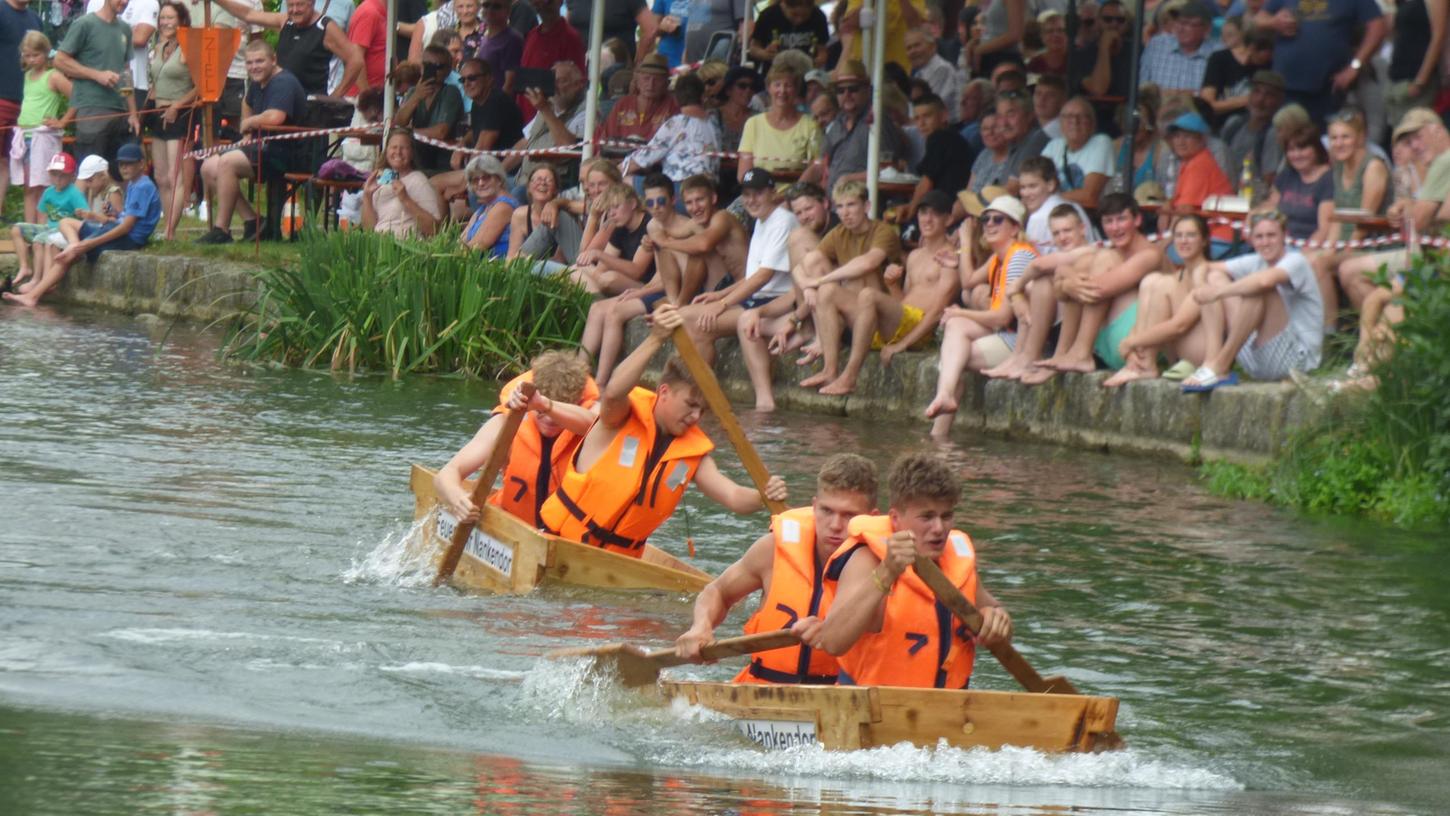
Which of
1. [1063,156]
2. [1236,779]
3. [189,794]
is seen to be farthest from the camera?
[1063,156]

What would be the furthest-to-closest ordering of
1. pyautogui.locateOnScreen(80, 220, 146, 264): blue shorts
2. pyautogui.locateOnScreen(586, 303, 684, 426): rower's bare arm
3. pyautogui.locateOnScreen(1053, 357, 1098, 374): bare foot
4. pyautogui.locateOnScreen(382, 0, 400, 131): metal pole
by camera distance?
pyautogui.locateOnScreen(80, 220, 146, 264): blue shorts < pyautogui.locateOnScreen(382, 0, 400, 131): metal pole < pyautogui.locateOnScreen(1053, 357, 1098, 374): bare foot < pyautogui.locateOnScreen(586, 303, 684, 426): rower's bare arm

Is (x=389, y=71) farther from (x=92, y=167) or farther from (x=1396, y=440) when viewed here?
(x=1396, y=440)

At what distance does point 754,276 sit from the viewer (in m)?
15.7

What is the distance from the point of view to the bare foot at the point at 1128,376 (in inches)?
533

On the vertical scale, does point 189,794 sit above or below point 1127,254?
below

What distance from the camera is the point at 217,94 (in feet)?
68.7

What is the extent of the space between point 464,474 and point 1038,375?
507 cm

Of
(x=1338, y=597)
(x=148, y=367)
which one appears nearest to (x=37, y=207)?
(x=148, y=367)

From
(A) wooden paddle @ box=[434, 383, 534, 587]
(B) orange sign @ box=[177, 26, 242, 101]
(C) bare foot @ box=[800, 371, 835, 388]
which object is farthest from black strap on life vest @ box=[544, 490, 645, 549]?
(B) orange sign @ box=[177, 26, 242, 101]

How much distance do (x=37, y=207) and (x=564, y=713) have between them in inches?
660

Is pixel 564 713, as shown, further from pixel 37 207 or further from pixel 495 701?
pixel 37 207

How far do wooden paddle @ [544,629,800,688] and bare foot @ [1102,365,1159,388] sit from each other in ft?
21.3

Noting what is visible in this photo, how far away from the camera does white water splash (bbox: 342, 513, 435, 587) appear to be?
9984 mm

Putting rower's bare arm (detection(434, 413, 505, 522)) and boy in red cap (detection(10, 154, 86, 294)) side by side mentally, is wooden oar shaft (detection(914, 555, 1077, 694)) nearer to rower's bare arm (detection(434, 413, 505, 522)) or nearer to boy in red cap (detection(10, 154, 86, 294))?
rower's bare arm (detection(434, 413, 505, 522))
